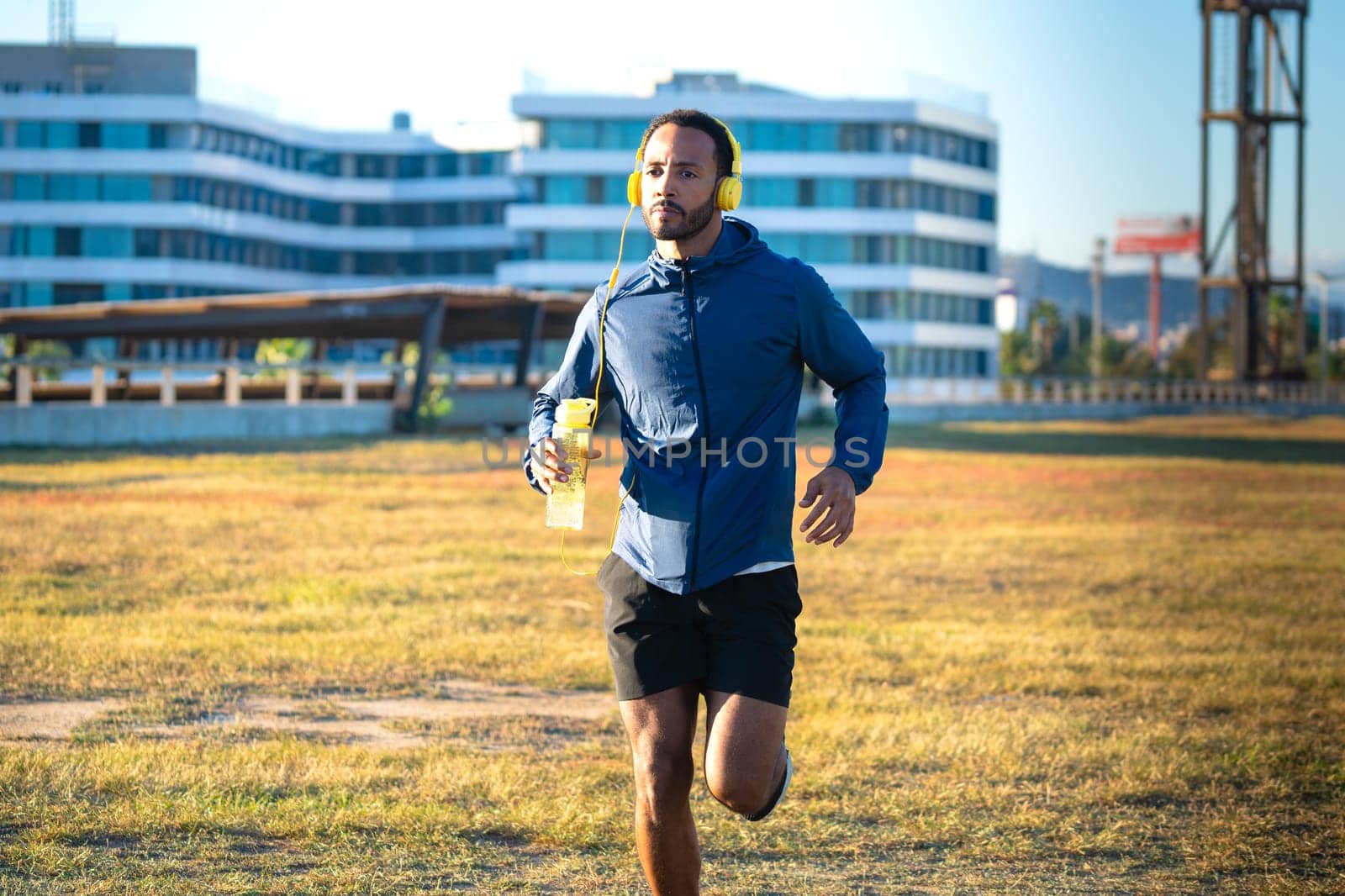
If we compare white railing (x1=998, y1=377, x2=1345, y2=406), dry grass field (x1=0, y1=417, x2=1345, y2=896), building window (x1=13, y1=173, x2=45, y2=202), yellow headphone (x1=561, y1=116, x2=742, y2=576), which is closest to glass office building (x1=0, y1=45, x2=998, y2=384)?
building window (x1=13, y1=173, x2=45, y2=202)

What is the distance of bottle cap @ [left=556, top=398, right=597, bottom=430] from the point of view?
464cm

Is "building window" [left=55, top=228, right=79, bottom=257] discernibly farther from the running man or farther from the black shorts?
the black shorts

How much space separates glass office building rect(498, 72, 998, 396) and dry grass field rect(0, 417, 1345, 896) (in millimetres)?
76007

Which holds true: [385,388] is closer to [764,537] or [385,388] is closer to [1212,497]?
[1212,497]

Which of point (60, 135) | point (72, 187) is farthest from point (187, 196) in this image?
point (60, 135)

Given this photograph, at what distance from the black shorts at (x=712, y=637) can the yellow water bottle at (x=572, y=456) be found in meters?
0.30

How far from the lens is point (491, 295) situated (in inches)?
1510

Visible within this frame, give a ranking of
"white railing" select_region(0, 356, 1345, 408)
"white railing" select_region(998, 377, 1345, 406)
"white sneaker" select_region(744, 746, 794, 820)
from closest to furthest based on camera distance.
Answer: "white sneaker" select_region(744, 746, 794, 820) → "white railing" select_region(0, 356, 1345, 408) → "white railing" select_region(998, 377, 1345, 406)

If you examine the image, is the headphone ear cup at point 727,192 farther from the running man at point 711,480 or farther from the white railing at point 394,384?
the white railing at point 394,384

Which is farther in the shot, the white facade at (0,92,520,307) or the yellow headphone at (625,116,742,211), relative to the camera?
the white facade at (0,92,520,307)

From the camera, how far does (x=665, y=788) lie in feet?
14.5

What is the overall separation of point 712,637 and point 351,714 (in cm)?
432

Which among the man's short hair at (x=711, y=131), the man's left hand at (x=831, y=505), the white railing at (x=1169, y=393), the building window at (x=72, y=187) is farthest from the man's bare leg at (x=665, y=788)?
the building window at (x=72, y=187)

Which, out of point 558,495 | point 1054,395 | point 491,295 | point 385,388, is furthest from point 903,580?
point 1054,395
